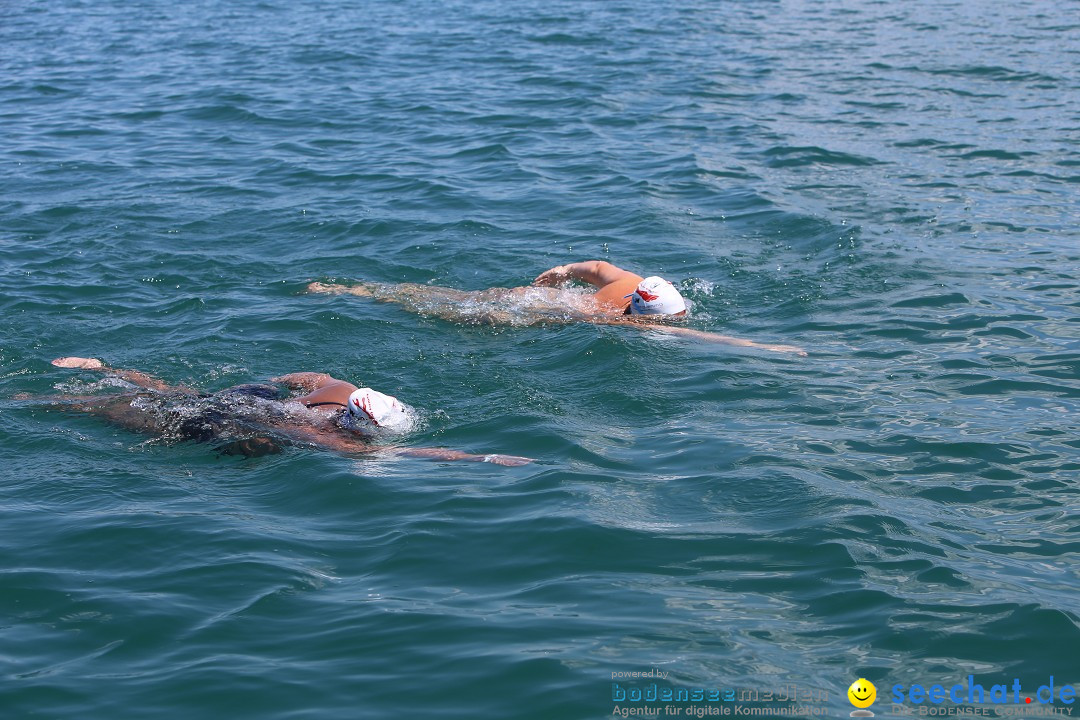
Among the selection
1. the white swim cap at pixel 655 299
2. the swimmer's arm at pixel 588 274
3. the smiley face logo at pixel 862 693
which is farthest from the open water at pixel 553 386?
the swimmer's arm at pixel 588 274

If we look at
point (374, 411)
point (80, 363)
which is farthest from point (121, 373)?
point (374, 411)

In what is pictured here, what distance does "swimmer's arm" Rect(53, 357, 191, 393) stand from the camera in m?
9.45

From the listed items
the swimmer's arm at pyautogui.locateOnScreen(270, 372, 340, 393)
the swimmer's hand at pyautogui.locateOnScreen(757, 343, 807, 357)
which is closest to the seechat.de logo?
the swimmer's hand at pyautogui.locateOnScreen(757, 343, 807, 357)

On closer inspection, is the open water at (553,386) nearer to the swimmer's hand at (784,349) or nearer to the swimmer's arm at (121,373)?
the swimmer's hand at (784,349)

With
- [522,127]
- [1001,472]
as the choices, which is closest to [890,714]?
[1001,472]

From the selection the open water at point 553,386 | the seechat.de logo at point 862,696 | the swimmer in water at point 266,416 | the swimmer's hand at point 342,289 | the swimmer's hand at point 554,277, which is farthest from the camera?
the swimmer's hand at point 342,289

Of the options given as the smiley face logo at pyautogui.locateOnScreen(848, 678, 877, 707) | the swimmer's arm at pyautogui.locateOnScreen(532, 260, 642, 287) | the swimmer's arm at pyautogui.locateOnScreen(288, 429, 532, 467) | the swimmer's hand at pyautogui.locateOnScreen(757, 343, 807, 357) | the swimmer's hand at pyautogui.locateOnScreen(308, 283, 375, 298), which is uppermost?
the swimmer's arm at pyautogui.locateOnScreen(532, 260, 642, 287)

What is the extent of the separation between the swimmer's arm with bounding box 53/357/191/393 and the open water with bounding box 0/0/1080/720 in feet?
0.84

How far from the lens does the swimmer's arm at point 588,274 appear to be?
36.2 feet

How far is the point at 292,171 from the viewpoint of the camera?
1587 cm

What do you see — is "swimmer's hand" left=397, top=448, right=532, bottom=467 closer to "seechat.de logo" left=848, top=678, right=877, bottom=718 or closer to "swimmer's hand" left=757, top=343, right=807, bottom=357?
"swimmer's hand" left=757, top=343, right=807, bottom=357

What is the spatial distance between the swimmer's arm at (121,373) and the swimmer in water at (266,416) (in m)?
0.20

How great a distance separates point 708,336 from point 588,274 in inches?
60.5

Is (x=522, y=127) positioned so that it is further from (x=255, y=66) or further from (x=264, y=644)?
(x=264, y=644)
